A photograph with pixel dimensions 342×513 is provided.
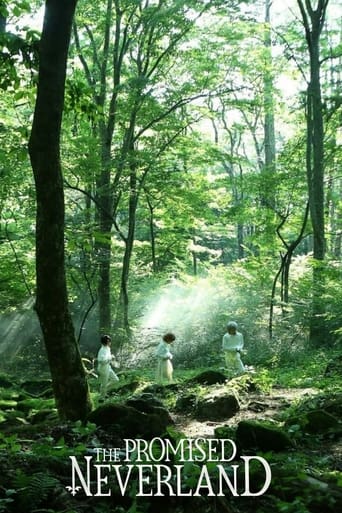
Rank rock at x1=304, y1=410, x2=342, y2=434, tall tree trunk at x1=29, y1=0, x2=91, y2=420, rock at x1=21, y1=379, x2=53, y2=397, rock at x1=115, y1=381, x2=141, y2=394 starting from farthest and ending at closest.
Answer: rock at x1=21, y1=379, x2=53, y2=397, rock at x1=115, y1=381, x2=141, y2=394, rock at x1=304, y1=410, x2=342, y2=434, tall tree trunk at x1=29, y1=0, x2=91, y2=420

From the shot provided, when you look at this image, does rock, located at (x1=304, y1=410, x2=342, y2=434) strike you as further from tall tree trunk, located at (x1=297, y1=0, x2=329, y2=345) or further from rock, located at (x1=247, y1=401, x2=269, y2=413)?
tall tree trunk, located at (x1=297, y1=0, x2=329, y2=345)

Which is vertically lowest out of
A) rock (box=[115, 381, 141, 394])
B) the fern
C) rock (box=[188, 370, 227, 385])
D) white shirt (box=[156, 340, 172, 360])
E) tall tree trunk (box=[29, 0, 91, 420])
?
rock (box=[115, 381, 141, 394])

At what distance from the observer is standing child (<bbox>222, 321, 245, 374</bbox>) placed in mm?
12441

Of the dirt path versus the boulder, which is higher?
the dirt path

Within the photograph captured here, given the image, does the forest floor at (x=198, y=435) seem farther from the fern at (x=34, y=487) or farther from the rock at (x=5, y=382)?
the rock at (x=5, y=382)

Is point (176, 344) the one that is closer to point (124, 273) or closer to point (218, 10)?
point (124, 273)

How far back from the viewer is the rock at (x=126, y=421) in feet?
18.6

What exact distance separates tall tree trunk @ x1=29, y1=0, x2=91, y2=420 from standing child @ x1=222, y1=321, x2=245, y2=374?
6716mm

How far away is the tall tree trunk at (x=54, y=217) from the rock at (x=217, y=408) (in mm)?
2895

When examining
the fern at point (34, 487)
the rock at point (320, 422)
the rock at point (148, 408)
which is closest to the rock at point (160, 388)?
the rock at point (148, 408)

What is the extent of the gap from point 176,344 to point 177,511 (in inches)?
650

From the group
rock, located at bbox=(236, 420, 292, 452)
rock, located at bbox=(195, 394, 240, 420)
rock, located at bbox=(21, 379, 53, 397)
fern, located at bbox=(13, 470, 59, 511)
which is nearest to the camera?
fern, located at bbox=(13, 470, 59, 511)

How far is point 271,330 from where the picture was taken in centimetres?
1828

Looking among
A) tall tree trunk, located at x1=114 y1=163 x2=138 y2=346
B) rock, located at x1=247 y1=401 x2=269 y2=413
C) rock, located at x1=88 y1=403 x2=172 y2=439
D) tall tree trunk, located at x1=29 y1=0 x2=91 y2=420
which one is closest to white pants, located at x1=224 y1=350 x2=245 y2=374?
rock, located at x1=247 y1=401 x2=269 y2=413
